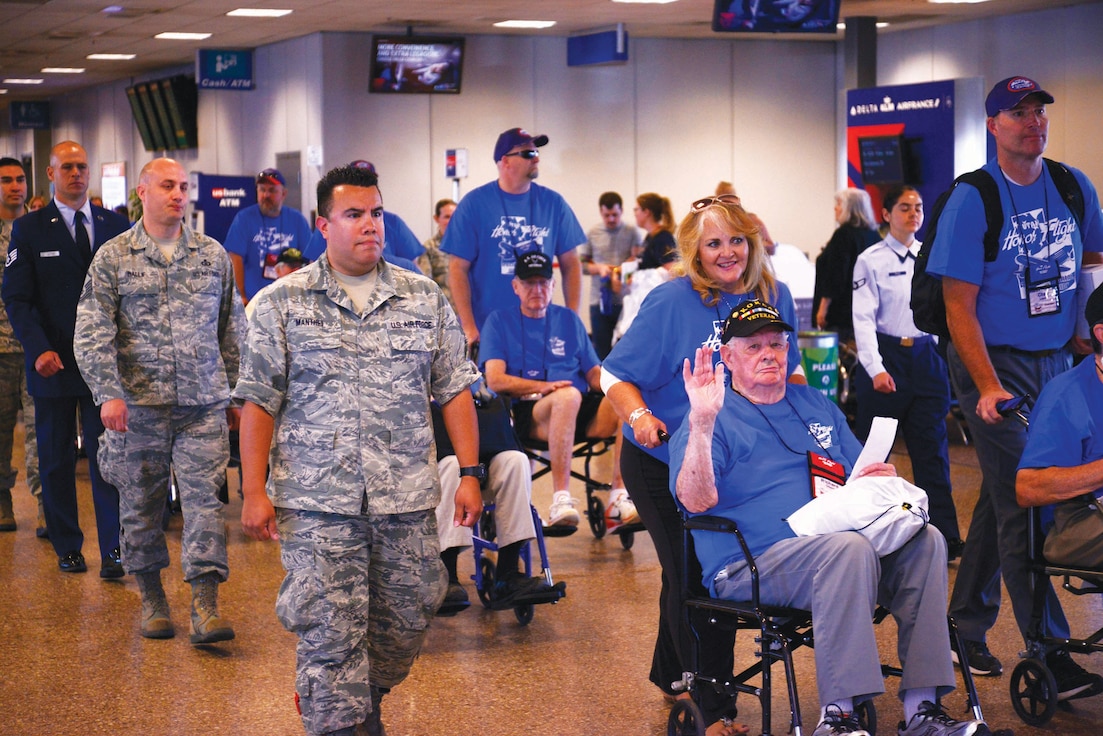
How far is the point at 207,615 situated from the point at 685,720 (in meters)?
2.10

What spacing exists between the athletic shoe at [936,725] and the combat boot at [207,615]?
8.54 feet

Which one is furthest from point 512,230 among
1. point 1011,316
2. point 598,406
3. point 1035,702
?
point 1035,702

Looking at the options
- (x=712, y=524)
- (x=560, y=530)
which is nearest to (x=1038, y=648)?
(x=712, y=524)

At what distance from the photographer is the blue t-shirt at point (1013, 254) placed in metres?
4.18

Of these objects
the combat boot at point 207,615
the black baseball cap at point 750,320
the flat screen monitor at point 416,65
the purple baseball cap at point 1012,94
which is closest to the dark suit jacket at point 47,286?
the combat boot at point 207,615

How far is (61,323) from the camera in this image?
6.07 meters

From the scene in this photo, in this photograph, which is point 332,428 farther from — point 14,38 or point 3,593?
point 14,38

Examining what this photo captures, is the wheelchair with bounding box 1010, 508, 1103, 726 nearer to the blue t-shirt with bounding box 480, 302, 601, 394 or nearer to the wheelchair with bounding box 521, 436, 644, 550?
the wheelchair with bounding box 521, 436, 644, 550

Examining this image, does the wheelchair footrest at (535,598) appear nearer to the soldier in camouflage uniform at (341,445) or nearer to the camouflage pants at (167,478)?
the camouflage pants at (167,478)

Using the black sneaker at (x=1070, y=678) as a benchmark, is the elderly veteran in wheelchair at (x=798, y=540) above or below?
above

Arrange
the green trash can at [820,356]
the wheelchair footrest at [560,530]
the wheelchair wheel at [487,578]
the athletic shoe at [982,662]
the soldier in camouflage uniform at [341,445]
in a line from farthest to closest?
the green trash can at [820,356], the wheelchair footrest at [560,530], the wheelchair wheel at [487,578], the athletic shoe at [982,662], the soldier in camouflage uniform at [341,445]

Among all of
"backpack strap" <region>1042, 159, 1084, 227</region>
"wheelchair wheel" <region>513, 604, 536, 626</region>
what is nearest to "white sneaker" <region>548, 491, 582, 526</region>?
"wheelchair wheel" <region>513, 604, 536, 626</region>

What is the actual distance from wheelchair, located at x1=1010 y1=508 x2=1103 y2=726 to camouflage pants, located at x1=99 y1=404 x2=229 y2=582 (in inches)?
110

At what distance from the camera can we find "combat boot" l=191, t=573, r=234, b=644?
492 centimetres
